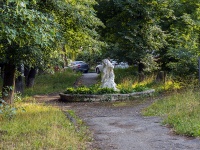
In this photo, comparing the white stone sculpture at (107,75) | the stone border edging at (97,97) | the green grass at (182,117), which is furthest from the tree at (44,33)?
the white stone sculpture at (107,75)

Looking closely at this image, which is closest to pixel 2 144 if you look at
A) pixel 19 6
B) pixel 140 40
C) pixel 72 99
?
pixel 19 6

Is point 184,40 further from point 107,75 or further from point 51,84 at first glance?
point 51,84

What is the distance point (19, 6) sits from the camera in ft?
19.8

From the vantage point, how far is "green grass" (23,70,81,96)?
23.2 m

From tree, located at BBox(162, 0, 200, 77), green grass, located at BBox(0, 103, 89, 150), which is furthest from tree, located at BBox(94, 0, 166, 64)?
green grass, located at BBox(0, 103, 89, 150)

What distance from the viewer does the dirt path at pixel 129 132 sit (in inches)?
296

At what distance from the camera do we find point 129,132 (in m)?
9.09

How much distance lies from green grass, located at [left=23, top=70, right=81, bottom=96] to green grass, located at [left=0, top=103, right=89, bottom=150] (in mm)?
11978

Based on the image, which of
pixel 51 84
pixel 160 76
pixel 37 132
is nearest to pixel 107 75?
pixel 160 76

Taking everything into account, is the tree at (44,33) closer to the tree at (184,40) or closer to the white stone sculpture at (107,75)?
the white stone sculpture at (107,75)

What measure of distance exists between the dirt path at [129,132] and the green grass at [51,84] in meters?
9.71

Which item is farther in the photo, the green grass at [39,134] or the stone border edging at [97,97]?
the stone border edging at [97,97]

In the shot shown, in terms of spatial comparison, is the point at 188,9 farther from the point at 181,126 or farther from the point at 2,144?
the point at 2,144

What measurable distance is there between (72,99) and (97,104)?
75.8 inches
